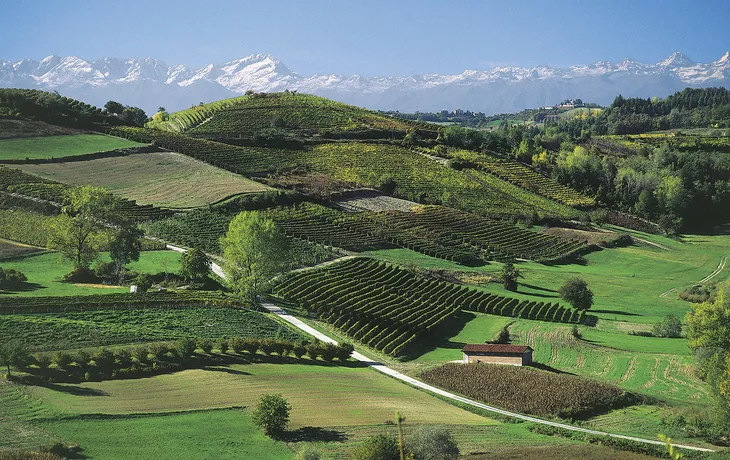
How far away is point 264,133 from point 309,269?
7236 cm

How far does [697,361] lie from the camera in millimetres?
51562

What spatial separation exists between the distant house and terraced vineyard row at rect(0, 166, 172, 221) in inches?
1930

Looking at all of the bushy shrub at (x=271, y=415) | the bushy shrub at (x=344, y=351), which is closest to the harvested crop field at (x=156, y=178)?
the bushy shrub at (x=344, y=351)

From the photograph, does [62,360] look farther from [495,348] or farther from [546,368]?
[546,368]

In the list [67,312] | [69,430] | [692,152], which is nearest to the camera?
[69,430]

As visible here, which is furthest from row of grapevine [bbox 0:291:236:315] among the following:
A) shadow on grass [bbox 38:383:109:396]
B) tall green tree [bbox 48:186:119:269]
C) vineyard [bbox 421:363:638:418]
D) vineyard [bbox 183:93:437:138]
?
vineyard [bbox 183:93:437:138]

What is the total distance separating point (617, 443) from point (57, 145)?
10483 centimetres

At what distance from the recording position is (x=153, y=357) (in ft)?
147

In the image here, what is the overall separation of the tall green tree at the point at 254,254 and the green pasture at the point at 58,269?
7.03 m

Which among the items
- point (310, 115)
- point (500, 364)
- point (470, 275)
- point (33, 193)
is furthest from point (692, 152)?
point (33, 193)

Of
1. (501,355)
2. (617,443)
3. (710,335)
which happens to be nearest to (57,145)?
(501,355)

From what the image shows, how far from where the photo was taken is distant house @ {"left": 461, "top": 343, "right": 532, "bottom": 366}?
53969 millimetres

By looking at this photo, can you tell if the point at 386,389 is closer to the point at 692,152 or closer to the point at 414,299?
the point at 414,299

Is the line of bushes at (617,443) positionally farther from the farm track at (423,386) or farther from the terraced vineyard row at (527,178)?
the terraced vineyard row at (527,178)
